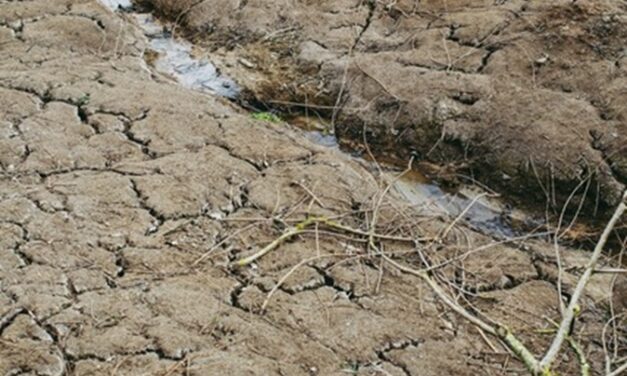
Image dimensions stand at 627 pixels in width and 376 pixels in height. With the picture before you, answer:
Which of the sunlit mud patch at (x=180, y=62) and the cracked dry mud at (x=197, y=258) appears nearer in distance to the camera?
the cracked dry mud at (x=197, y=258)

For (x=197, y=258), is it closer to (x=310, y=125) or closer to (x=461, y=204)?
(x=461, y=204)

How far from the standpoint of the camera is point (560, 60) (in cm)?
527

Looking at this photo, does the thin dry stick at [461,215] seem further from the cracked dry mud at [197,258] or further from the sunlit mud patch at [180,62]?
the sunlit mud patch at [180,62]

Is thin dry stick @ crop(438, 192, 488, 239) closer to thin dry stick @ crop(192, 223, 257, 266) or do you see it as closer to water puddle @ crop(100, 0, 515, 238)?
water puddle @ crop(100, 0, 515, 238)

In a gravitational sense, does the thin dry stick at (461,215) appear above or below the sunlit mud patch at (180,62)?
above

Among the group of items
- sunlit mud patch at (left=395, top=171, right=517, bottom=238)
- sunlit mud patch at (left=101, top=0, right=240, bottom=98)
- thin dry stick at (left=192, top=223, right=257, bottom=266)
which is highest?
thin dry stick at (left=192, top=223, right=257, bottom=266)

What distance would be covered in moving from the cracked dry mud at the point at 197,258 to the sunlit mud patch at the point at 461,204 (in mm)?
235

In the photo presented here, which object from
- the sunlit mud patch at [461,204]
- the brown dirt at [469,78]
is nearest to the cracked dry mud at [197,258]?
the sunlit mud patch at [461,204]

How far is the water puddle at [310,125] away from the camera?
184 inches

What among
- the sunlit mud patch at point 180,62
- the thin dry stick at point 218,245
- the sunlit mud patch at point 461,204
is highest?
the thin dry stick at point 218,245

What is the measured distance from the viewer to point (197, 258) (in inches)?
146

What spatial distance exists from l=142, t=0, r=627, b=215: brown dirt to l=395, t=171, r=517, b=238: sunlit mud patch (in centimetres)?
16

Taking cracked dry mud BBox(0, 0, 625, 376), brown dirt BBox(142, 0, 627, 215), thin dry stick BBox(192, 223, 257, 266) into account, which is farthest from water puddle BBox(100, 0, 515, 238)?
thin dry stick BBox(192, 223, 257, 266)

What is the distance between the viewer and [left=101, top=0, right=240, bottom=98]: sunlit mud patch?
5.84 m
